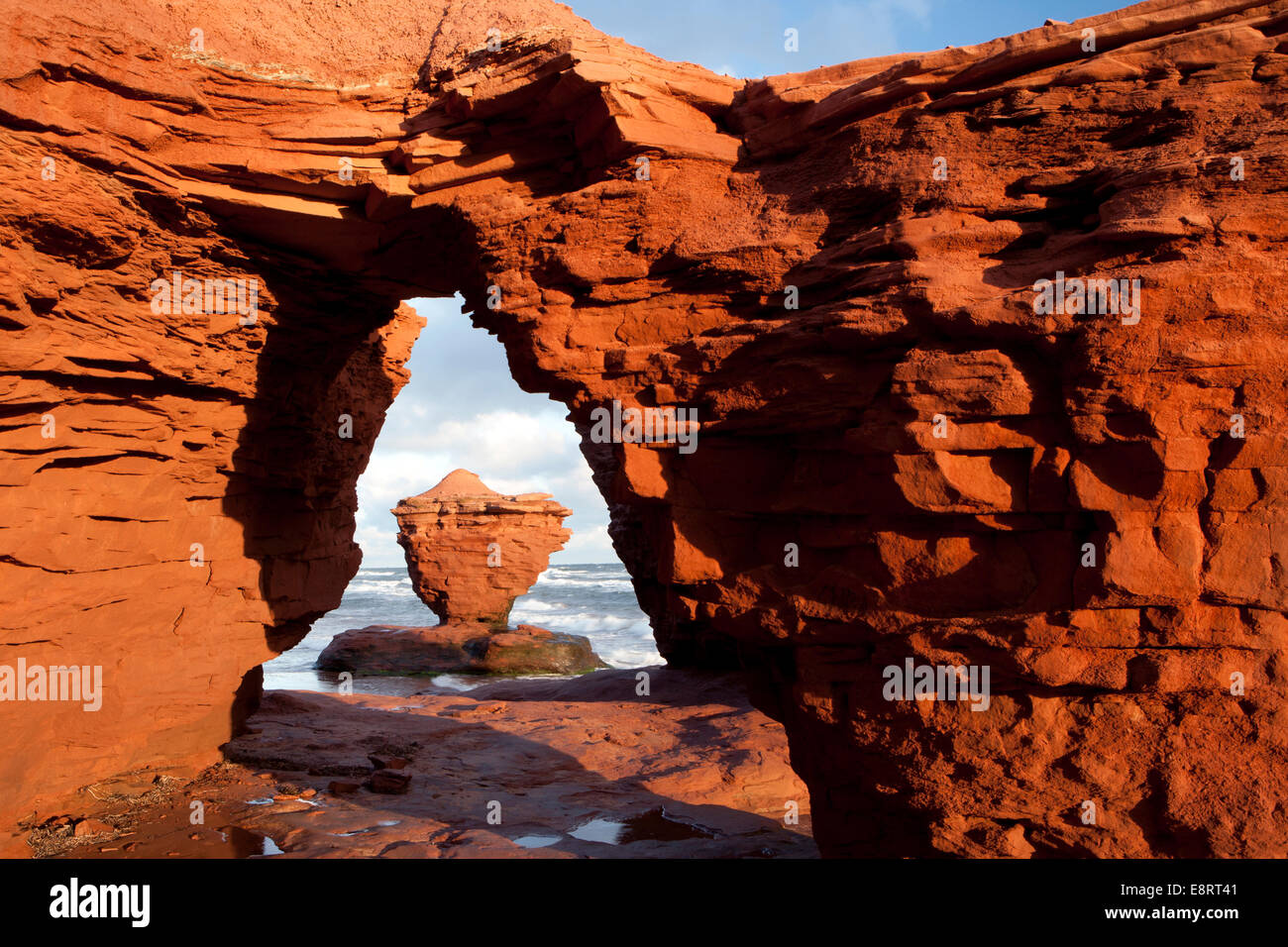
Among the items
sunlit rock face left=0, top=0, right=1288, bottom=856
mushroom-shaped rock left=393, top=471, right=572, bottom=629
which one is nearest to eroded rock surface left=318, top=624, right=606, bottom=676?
mushroom-shaped rock left=393, top=471, right=572, bottom=629

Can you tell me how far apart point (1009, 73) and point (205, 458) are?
947 centimetres

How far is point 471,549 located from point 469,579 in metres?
1.05

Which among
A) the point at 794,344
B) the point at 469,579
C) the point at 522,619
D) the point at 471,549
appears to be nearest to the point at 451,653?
the point at 469,579

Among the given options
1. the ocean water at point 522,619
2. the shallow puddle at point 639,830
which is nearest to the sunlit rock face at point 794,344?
the shallow puddle at point 639,830

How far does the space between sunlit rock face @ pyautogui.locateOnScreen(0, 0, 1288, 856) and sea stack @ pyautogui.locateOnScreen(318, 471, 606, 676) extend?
14744 mm

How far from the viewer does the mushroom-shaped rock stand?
26.1 meters

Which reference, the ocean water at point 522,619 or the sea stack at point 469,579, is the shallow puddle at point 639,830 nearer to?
the ocean water at point 522,619

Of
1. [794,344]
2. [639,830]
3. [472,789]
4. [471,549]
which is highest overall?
[794,344]

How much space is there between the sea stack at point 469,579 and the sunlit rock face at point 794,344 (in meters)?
14.7

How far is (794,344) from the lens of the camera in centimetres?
625

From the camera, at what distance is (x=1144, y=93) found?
5.58 m

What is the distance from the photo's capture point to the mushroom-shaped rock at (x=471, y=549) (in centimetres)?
2611

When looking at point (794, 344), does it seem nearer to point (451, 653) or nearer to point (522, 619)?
point (451, 653)
